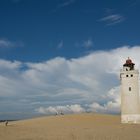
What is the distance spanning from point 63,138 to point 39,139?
209cm

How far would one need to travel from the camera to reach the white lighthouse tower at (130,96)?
45.2m

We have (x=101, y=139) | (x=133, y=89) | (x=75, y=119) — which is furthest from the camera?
(x=75, y=119)

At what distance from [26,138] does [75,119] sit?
84.7 ft

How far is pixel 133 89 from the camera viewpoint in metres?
45.2

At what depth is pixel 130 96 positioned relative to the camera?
4541 cm

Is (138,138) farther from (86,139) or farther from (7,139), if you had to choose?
(7,139)

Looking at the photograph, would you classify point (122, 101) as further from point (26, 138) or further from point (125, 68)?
point (26, 138)

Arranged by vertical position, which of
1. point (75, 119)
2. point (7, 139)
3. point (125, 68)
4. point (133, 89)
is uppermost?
point (125, 68)

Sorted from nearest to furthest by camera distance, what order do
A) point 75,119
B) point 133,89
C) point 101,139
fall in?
point 101,139 < point 133,89 < point 75,119

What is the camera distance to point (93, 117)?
54469 mm

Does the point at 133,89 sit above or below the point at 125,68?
below

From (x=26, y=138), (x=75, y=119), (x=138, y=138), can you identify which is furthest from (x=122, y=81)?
(x=26, y=138)

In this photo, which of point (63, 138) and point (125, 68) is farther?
point (125, 68)

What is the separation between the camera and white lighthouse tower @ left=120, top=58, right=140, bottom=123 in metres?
45.2
